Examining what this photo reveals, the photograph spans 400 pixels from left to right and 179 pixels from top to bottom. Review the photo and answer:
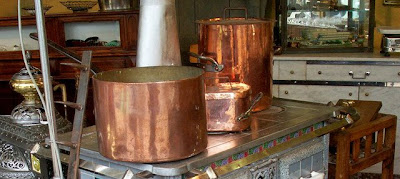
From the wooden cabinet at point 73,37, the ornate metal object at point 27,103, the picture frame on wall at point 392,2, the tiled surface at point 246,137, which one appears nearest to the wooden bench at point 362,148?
the tiled surface at point 246,137

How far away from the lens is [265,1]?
5.25 meters

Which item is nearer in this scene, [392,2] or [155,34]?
[155,34]

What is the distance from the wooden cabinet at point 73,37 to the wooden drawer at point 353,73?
5.09ft

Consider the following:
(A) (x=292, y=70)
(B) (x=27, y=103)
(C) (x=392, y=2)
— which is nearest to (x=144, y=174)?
(B) (x=27, y=103)

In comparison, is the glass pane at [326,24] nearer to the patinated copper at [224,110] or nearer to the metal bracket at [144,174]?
the patinated copper at [224,110]

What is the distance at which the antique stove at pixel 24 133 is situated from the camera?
211 centimetres

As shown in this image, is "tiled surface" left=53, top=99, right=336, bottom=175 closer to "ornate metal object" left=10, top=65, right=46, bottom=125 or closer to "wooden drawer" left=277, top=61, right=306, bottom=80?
"ornate metal object" left=10, top=65, right=46, bottom=125

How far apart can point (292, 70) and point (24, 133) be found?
2.71m

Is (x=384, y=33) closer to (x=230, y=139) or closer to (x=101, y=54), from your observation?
(x=101, y=54)

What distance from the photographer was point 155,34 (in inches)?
78.7

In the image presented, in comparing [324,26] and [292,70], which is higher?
[324,26]

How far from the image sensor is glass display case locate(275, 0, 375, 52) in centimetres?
445

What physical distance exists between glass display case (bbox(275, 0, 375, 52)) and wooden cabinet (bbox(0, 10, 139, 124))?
133cm

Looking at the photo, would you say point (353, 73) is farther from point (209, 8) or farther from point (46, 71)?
point (46, 71)
